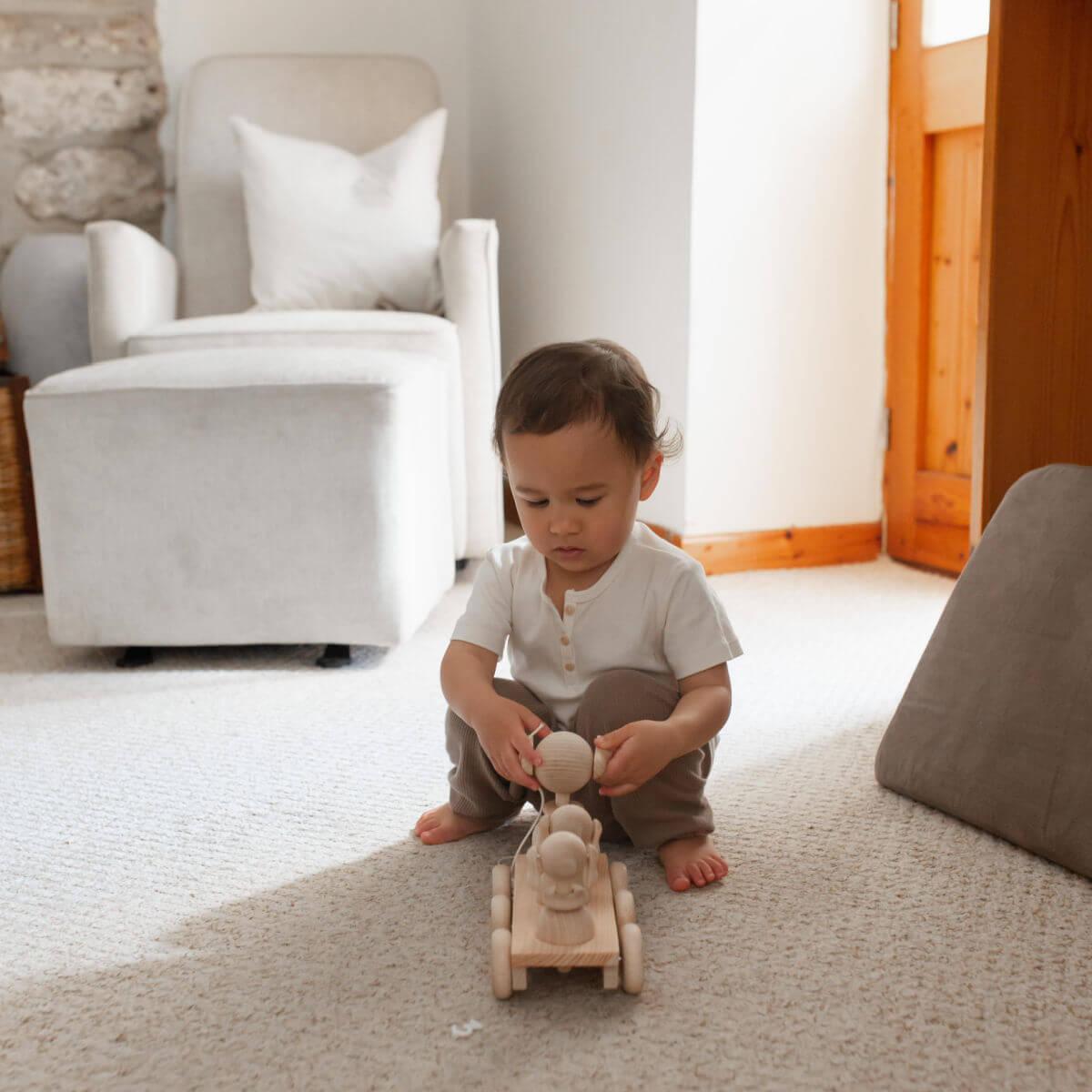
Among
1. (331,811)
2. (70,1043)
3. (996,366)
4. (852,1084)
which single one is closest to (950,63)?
(996,366)

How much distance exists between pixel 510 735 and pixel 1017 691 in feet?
1.56

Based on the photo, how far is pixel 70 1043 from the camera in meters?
0.83

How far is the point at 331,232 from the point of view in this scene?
96.2 inches

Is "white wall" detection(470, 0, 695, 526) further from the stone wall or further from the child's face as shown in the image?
the child's face

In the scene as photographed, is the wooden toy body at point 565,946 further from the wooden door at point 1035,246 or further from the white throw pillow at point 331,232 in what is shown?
the white throw pillow at point 331,232

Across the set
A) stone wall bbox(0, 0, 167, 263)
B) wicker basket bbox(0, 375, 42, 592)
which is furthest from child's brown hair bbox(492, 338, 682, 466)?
stone wall bbox(0, 0, 167, 263)

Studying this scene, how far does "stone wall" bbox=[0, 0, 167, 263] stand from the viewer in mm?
2814

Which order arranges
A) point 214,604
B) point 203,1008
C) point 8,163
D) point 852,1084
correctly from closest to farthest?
point 852,1084 < point 203,1008 < point 214,604 < point 8,163

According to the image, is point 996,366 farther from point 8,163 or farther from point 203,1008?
point 8,163

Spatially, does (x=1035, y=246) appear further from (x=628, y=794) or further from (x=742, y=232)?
(x=742, y=232)

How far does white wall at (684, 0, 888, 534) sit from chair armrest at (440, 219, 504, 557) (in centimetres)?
37

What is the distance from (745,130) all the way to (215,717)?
1385 mm

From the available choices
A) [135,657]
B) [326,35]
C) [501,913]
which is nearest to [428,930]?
[501,913]

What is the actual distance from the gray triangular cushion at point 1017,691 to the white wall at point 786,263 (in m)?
1.08
